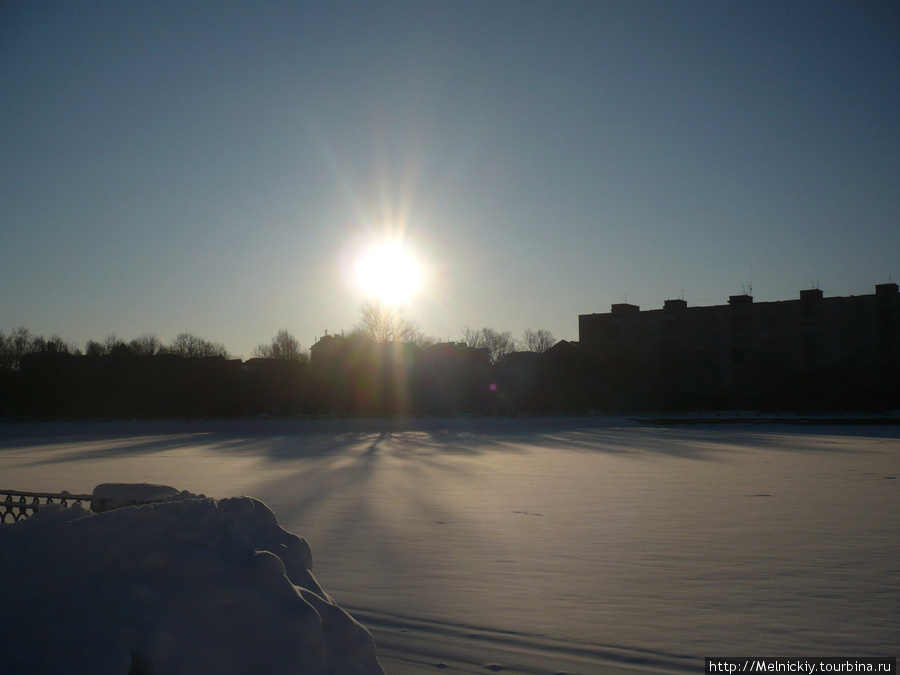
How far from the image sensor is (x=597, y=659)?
439 cm

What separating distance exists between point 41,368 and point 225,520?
59005mm

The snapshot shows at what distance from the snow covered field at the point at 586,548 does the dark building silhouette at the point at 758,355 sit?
136 feet

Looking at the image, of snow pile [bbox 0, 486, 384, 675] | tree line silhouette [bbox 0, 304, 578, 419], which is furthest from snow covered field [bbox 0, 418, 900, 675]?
tree line silhouette [bbox 0, 304, 578, 419]

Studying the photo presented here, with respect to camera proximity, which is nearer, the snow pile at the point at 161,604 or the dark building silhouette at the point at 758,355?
the snow pile at the point at 161,604

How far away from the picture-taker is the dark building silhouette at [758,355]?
58.7 m

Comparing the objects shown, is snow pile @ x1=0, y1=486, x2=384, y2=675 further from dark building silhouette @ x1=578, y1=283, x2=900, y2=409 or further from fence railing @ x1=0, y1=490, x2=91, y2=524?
dark building silhouette @ x1=578, y1=283, x2=900, y2=409

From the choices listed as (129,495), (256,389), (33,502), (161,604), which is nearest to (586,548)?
(129,495)

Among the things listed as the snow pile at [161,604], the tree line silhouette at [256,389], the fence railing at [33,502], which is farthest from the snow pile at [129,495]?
the tree line silhouette at [256,389]

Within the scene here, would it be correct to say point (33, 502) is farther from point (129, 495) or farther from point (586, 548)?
point (586, 548)

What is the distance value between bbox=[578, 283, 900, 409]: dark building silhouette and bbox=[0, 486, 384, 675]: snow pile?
5660 cm

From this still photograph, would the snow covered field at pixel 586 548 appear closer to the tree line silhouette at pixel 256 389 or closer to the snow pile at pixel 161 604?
the snow pile at pixel 161 604

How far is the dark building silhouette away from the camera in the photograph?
58.7 m

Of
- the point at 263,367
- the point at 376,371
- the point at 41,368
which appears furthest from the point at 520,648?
the point at 41,368

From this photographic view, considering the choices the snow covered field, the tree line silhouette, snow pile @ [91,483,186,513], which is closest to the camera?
snow pile @ [91,483,186,513]
